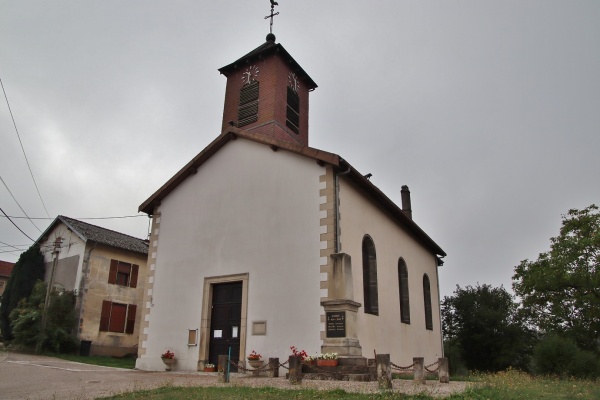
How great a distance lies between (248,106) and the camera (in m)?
18.7

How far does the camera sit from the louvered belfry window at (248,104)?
60.2ft

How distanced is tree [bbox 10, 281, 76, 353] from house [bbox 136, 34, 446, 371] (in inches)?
307

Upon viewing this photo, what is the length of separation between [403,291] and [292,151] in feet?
24.6

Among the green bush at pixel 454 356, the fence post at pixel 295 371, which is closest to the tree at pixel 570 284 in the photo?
the green bush at pixel 454 356

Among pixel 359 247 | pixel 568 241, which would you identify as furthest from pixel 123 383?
pixel 568 241

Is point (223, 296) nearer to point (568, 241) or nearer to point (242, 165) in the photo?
point (242, 165)

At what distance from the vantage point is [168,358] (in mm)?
14656

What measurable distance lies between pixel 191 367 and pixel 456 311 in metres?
18.2

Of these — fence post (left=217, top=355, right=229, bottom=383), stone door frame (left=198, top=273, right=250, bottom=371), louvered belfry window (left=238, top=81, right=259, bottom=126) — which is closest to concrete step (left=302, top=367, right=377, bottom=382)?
fence post (left=217, top=355, right=229, bottom=383)

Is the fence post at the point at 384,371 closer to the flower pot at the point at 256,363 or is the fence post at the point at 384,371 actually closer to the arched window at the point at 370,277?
the flower pot at the point at 256,363

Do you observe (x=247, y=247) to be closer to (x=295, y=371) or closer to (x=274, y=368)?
(x=274, y=368)

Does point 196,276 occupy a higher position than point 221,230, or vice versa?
point 221,230

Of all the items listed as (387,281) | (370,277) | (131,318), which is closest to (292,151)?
(370,277)

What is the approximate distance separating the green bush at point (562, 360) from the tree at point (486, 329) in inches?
334
